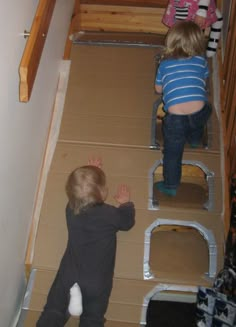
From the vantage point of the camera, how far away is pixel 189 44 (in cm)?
207

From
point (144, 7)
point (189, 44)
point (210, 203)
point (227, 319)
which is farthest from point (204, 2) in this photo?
point (227, 319)

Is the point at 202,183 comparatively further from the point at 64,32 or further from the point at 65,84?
the point at 64,32

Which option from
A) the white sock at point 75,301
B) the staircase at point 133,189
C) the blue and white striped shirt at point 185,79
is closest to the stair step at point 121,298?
the staircase at point 133,189

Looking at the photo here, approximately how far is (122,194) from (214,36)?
114cm

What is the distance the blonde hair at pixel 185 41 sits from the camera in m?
2.07

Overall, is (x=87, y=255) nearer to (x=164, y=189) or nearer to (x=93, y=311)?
(x=93, y=311)

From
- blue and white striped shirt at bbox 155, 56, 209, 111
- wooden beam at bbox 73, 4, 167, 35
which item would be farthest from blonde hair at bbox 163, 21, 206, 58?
wooden beam at bbox 73, 4, 167, 35

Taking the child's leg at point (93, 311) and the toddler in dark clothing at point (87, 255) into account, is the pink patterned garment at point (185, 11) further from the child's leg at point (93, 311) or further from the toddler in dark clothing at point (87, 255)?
the child's leg at point (93, 311)

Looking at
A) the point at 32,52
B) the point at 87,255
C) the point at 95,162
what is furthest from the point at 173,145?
the point at 32,52

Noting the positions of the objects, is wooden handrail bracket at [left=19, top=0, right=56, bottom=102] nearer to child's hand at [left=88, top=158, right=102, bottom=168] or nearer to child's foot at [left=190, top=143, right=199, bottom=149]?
child's hand at [left=88, top=158, right=102, bottom=168]

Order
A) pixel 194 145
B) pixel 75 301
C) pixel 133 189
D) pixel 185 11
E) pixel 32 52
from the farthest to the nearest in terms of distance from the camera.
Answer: pixel 185 11
pixel 194 145
pixel 133 189
pixel 75 301
pixel 32 52

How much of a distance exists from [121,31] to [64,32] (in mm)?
489

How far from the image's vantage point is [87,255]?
74.2 inches

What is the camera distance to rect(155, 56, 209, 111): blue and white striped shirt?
2088 mm
